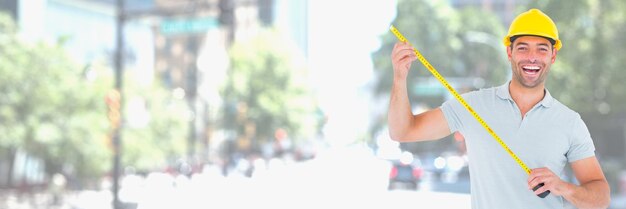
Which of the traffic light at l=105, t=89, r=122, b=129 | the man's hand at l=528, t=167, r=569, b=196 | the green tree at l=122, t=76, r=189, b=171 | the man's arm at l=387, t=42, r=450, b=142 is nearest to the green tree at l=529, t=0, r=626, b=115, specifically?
the traffic light at l=105, t=89, r=122, b=129

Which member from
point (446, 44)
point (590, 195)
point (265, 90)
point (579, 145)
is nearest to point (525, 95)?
point (579, 145)

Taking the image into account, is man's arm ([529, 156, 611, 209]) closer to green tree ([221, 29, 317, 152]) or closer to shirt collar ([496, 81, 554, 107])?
shirt collar ([496, 81, 554, 107])

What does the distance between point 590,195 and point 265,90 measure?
6072 centimetres

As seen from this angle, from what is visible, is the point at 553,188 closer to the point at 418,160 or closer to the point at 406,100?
the point at 406,100

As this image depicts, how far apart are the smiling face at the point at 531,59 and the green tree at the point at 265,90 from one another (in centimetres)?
5958

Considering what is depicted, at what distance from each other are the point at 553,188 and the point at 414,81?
3608 centimetres

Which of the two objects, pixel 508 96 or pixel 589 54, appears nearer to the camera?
→ pixel 508 96

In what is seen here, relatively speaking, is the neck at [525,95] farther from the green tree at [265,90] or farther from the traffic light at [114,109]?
the green tree at [265,90]

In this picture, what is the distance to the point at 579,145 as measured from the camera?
2.57m

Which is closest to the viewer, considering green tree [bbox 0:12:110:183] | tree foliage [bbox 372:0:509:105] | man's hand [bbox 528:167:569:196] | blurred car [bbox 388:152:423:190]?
man's hand [bbox 528:167:569:196]

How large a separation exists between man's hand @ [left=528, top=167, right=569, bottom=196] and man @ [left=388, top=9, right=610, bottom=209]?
8 centimetres

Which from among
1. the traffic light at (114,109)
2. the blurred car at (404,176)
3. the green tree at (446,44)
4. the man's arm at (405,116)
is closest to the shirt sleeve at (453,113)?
the man's arm at (405,116)

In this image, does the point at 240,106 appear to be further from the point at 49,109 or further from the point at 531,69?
the point at 531,69

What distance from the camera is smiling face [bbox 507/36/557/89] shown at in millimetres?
2518
